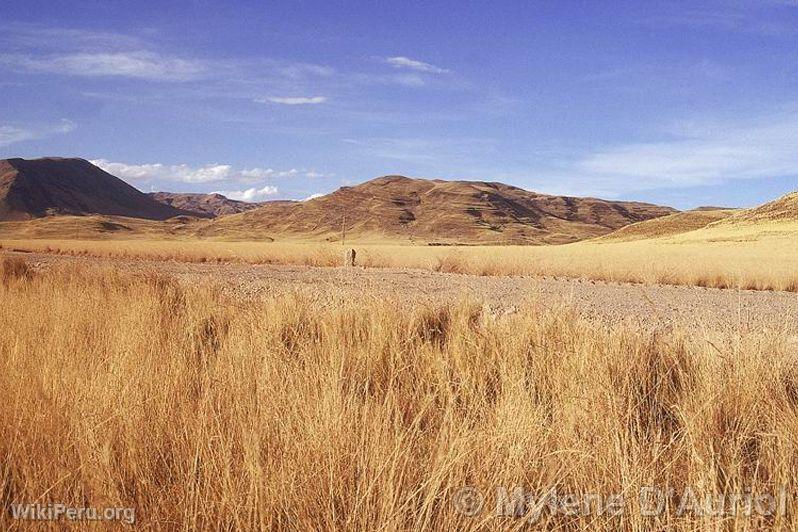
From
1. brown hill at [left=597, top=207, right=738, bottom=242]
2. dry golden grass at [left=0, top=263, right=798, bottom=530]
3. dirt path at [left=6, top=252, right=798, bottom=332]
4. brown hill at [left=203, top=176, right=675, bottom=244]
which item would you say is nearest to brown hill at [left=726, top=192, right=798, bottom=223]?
brown hill at [left=597, top=207, right=738, bottom=242]

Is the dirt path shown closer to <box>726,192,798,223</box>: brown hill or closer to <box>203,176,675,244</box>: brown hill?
<box>726,192,798,223</box>: brown hill

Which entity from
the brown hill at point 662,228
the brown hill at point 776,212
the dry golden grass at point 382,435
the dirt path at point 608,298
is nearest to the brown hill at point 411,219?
the brown hill at point 662,228

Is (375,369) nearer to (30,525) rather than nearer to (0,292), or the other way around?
(30,525)

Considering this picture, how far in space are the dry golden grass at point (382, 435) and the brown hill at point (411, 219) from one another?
362 ft

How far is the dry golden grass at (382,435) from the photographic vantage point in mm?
2150

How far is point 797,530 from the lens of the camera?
6.75 feet

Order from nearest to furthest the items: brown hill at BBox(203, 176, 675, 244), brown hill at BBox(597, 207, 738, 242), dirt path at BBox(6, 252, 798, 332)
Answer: dirt path at BBox(6, 252, 798, 332)
brown hill at BBox(597, 207, 738, 242)
brown hill at BBox(203, 176, 675, 244)

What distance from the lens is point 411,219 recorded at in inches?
5704

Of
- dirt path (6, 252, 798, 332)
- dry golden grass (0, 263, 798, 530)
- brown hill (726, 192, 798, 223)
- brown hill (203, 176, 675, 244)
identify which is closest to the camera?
dry golden grass (0, 263, 798, 530)

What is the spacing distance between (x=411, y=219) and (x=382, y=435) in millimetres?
142972

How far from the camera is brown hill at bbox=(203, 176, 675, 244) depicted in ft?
411

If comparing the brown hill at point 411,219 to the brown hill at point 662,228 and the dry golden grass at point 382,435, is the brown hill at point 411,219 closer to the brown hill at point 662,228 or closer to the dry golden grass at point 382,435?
the brown hill at point 662,228

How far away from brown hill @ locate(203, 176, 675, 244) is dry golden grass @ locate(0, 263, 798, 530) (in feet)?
362

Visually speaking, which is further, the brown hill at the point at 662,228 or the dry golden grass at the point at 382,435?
the brown hill at the point at 662,228
